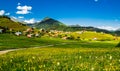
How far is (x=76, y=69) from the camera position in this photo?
41.1 feet

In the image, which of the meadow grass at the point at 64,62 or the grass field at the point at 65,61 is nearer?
the meadow grass at the point at 64,62

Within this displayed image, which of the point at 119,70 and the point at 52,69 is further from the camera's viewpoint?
→ the point at 52,69

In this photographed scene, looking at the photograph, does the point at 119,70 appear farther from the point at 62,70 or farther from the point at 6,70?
the point at 6,70

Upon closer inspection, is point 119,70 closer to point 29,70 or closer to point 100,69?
point 100,69

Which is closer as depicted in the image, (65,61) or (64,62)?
(64,62)

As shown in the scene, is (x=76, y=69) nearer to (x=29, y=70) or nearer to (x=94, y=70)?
(x=94, y=70)

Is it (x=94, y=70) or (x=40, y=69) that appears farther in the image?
(x=40, y=69)

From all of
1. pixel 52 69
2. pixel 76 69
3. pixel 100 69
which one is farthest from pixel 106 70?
pixel 52 69

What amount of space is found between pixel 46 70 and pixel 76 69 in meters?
1.29

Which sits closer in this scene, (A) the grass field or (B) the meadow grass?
(B) the meadow grass

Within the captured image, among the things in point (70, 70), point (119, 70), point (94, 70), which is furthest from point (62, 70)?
point (119, 70)

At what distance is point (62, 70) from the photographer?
493 inches

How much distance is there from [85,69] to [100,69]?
0.64 metres

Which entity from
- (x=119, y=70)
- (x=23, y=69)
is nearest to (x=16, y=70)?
(x=23, y=69)
